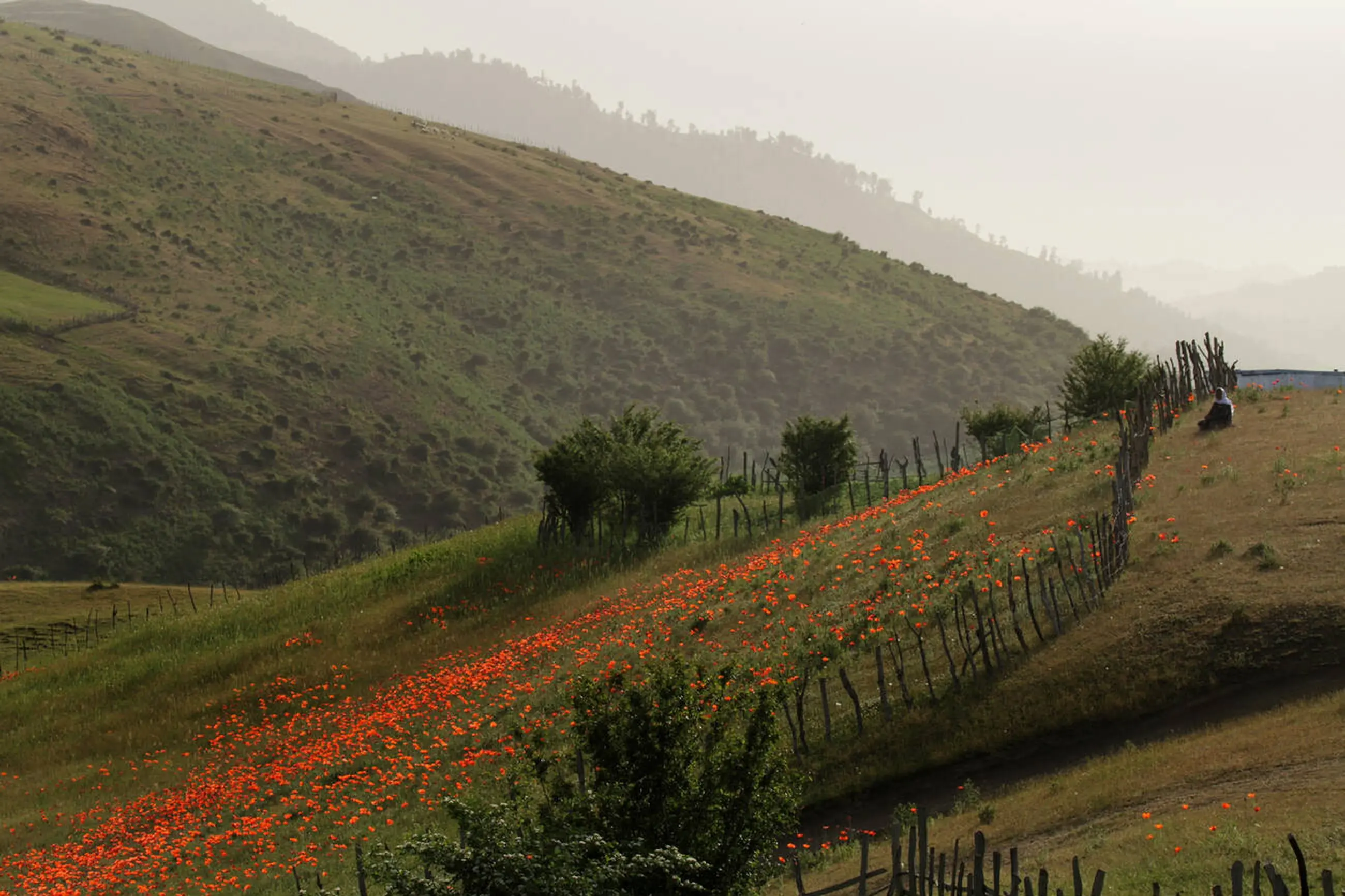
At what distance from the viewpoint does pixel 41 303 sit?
9838 centimetres

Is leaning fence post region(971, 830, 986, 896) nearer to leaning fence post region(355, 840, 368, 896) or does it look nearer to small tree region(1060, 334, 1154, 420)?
leaning fence post region(355, 840, 368, 896)

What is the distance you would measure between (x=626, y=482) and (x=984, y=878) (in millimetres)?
28059

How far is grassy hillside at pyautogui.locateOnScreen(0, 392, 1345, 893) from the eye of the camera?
782 inches

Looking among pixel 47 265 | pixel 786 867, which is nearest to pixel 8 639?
pixel 786 867

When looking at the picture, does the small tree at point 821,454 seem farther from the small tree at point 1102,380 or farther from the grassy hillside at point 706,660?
the small tree at point 1102,380

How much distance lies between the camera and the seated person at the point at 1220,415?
102 ft

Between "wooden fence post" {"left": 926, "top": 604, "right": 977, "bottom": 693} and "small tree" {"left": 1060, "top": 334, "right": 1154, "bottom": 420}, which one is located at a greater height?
"small tree" {"left": 1060, "top": 334, "right": 1154, "bottom": 420}

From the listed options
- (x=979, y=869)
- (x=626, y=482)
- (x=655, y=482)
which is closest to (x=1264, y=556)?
(x=979, y=869)

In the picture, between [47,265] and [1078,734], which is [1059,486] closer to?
[1078,734]

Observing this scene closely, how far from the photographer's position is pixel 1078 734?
20.2 meters

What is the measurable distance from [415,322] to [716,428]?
33.3 metres

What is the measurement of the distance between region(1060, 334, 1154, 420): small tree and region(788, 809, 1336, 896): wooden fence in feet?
82.4

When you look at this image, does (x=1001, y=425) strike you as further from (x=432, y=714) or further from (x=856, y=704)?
(x=856, y=704)

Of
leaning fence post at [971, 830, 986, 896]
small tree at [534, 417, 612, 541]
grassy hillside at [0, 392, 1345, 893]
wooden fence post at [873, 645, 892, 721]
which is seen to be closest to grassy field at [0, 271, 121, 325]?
grassy hillside at [0, 392, 1345, 893]
